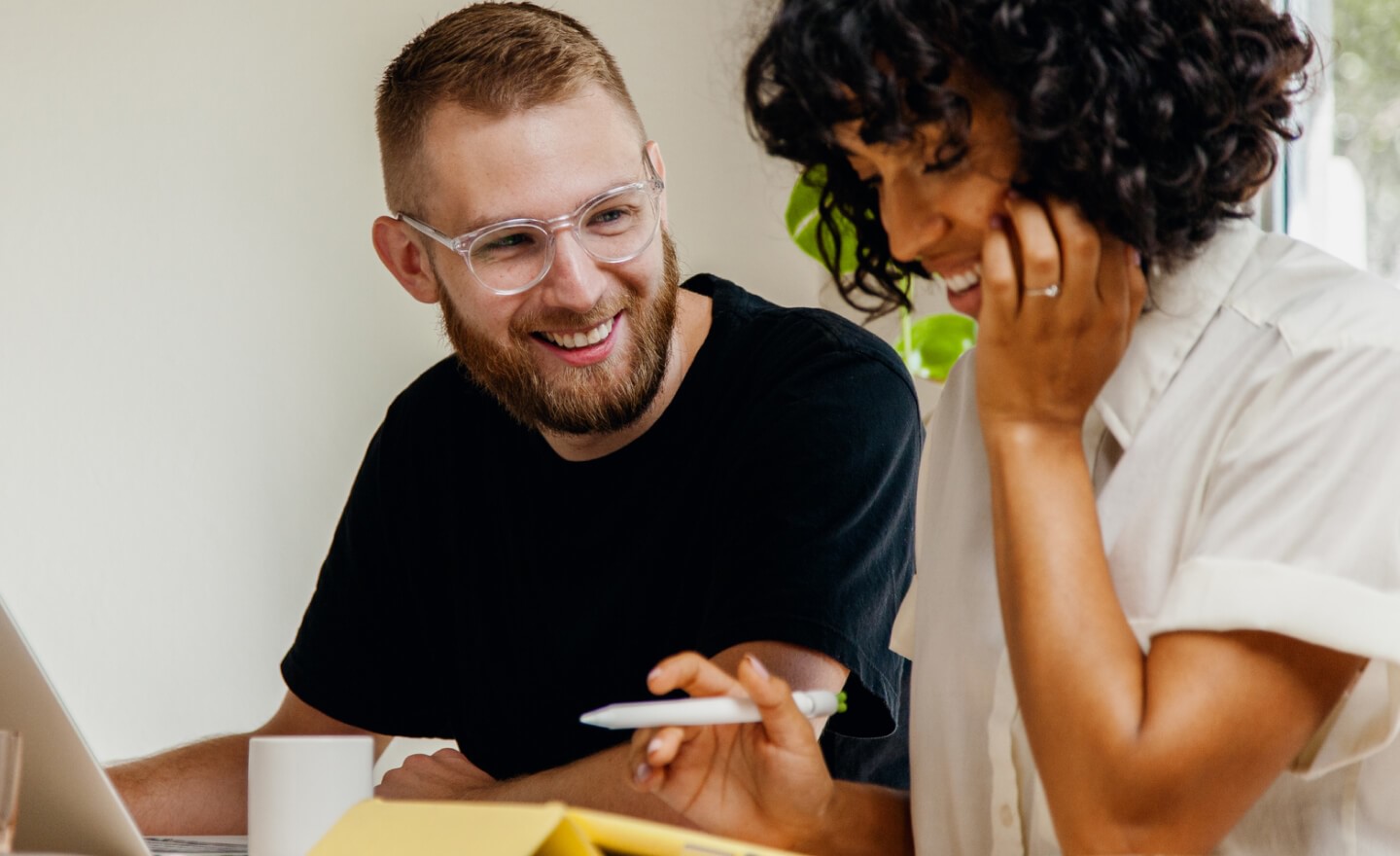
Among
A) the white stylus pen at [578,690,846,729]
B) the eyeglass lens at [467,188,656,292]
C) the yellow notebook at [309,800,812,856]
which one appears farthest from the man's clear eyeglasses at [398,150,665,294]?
the yellow notebook at [309,800,812,856]

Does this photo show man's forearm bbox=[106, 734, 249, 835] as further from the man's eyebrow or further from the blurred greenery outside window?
the blurred greenery outside window

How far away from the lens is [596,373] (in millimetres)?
1537

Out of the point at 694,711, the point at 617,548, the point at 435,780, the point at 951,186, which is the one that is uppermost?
the point at 951,186

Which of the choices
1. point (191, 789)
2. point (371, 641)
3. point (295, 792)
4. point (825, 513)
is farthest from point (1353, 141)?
point (191, 789)

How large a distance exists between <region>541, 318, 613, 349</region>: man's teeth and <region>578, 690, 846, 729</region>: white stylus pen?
757mm

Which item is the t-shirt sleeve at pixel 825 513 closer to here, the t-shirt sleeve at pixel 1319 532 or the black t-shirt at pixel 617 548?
the black t-shirt at pixel 617 548

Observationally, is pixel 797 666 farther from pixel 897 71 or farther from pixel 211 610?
pixel 211 610

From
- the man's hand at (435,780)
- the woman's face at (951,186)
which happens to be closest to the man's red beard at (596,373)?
the man's hand at (435,780)

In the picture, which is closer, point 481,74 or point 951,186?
point 951,186

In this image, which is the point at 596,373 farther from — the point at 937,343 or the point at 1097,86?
the point at 1097,86

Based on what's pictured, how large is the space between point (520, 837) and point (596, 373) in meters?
0.99

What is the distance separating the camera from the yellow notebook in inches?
22.8

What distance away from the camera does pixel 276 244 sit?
2453 millimetres

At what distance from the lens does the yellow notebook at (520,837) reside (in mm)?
579
